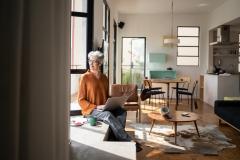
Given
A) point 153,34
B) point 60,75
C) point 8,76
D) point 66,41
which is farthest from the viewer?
point 153,34

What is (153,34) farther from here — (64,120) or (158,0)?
(64,120)

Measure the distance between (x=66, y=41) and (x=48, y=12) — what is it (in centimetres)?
42

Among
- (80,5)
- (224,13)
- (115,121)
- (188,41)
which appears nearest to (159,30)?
(188,41)

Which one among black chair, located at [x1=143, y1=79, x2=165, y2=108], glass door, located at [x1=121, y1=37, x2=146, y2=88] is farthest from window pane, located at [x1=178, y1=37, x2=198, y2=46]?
black chair, located at [x1=143, y1=79, x2=165, y2=108]

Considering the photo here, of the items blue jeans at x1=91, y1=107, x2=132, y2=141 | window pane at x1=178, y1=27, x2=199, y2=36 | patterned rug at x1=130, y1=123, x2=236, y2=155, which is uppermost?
window pane at x1=178, y1=27, x2=199, y2=36

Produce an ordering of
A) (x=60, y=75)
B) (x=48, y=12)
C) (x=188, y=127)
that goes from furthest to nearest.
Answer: (x=188, y=127)
(x=60, y=75)
(x=48, y=12)

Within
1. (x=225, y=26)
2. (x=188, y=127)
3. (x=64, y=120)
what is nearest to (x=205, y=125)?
(x=188, y=127)

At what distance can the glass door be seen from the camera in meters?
10.9

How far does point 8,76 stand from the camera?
118 centimetres

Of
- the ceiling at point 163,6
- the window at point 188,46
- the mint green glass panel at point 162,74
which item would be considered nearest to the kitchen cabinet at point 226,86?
the mint green glass panel at point 162,74

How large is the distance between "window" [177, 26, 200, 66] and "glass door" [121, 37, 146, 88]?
1.39 meters

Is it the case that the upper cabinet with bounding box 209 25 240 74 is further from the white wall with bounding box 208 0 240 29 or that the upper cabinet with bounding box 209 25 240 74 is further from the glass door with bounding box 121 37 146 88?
the glass door with bounding box 121 37 146 88

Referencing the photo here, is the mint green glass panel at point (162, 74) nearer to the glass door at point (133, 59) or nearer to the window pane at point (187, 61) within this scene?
the window pane at point (187, 61)

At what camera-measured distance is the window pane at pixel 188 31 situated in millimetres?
10672
